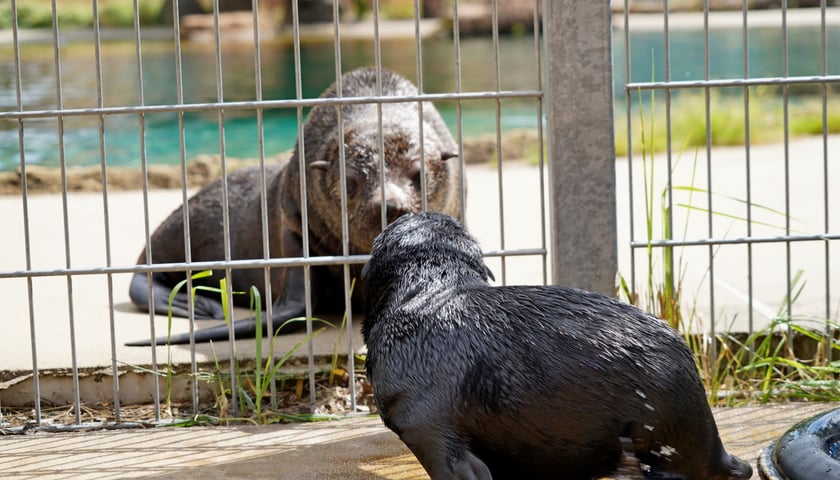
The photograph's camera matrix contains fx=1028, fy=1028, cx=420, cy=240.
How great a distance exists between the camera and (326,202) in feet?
19.9

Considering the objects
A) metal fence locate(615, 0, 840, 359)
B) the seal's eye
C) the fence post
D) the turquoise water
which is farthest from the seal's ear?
the turquoise water

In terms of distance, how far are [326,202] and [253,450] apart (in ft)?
7.54

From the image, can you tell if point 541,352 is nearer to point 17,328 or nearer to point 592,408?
point 592,408

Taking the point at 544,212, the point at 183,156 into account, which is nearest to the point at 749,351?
the point at 544,212

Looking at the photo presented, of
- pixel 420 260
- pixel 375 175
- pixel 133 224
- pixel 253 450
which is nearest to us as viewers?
pixel 420 260

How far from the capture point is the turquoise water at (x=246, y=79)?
68.6 ft

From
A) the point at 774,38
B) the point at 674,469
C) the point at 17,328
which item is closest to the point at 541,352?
the point at 674,469

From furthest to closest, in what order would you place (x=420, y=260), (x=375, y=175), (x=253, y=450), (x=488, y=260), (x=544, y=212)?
(x=488, y=260)
(x=375, y=175)
(x=544, y=212)
(x=253, y=450)
(x=420, y=260)

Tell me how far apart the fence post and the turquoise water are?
11.9m

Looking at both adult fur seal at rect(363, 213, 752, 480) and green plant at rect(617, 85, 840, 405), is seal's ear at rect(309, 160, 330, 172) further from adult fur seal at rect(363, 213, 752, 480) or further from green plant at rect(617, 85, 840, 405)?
adult fur seal at rect(363, 213, 752, 480)

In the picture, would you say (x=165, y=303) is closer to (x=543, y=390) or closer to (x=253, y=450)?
(x=253, y=450)

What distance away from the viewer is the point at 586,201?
14.2ft

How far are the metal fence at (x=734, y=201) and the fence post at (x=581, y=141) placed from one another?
0.38 ft

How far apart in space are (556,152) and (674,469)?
168cm
